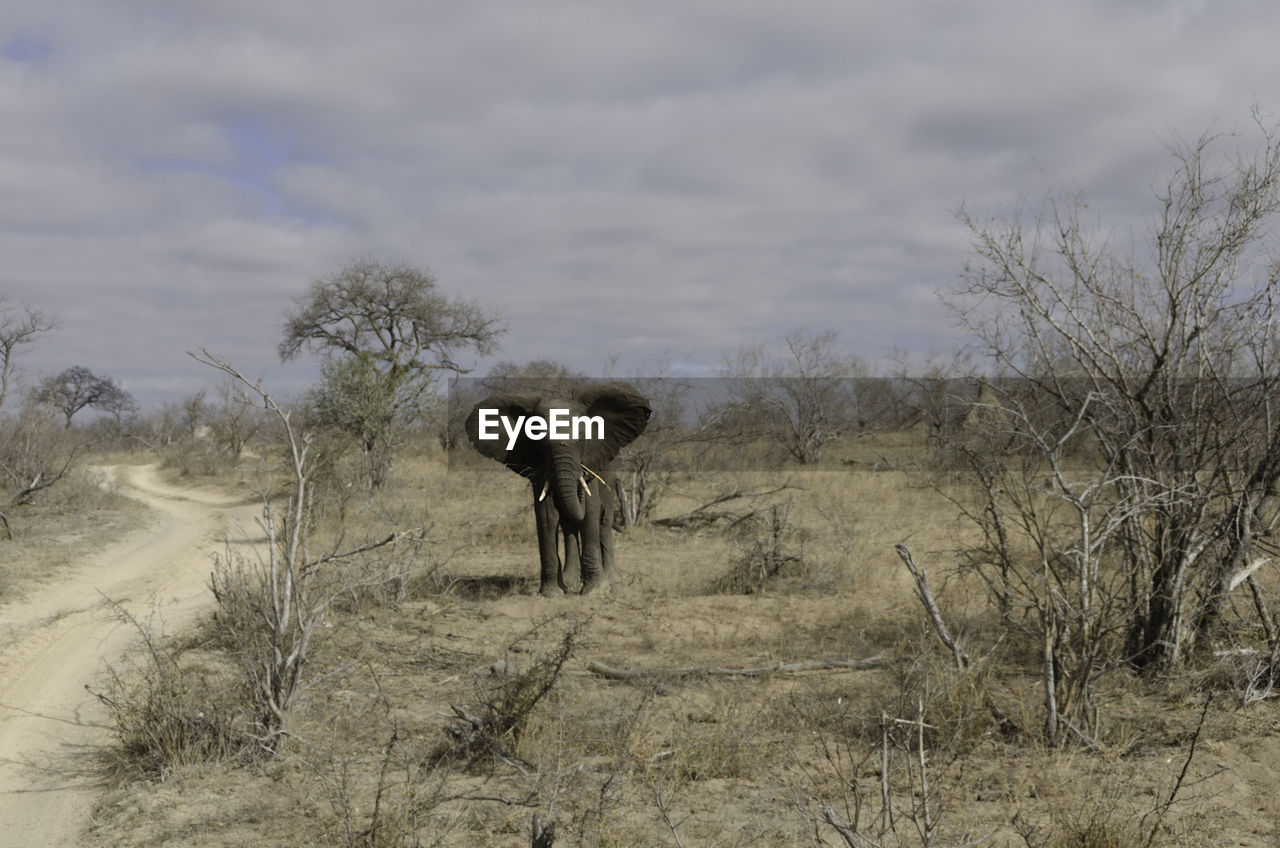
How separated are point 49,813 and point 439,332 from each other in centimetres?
2774

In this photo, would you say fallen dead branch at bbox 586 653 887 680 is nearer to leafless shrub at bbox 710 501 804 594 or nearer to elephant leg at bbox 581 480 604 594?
elephant leg at bbox 581 480 604 594

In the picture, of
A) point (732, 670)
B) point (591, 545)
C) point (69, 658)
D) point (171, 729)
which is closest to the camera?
point (171, 729)

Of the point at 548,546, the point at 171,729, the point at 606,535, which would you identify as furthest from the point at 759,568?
the point at 171,729

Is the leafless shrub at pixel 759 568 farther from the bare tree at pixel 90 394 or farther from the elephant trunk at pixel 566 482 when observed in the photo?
the bare tree at pixel 90 394

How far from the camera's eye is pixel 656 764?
536cm

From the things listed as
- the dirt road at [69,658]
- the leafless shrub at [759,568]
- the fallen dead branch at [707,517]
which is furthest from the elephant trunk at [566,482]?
the fallen dead branch at [707,517]

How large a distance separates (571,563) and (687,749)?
16.7 ft

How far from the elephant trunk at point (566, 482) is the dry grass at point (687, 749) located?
1050 mm

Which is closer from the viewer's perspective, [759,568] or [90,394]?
[759,568]

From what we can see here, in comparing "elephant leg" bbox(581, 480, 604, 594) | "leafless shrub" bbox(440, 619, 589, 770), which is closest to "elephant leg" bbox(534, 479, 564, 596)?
"elephant leg" bbox(581, 480, 604, 594)

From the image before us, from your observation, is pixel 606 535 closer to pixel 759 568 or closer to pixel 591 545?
pixel 591 545

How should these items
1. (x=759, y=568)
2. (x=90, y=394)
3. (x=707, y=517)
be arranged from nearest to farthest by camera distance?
(x=759, y=568) → (x=707, y=517) → (x=90, y=394)

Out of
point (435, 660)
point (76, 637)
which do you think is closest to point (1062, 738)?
point (435, 660)

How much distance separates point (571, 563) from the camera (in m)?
10.4
